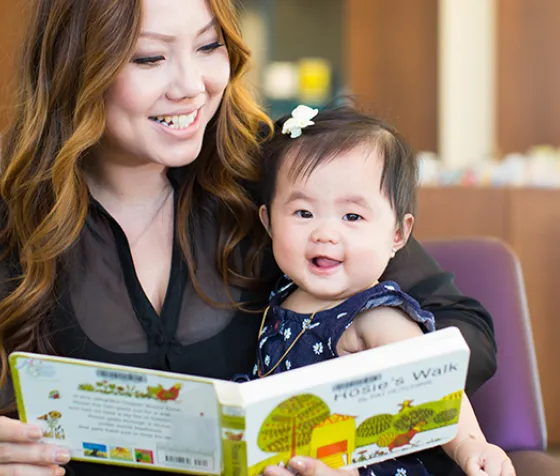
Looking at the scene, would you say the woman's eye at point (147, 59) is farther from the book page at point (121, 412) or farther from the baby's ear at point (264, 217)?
the book page at point (121, 412)

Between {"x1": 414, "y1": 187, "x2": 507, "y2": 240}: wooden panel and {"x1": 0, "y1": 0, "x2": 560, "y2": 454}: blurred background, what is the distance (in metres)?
0.06

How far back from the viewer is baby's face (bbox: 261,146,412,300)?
1315 millimetres

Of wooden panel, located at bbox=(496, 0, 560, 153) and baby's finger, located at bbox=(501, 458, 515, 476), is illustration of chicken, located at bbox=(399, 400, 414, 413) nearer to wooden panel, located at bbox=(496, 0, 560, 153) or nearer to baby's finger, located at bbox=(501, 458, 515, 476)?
baby's finger, located at bbox=(501, 458, 515, 476)

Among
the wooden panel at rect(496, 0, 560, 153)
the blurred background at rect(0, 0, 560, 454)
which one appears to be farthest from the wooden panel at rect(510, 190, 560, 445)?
the wooden panel at rect(496, 0, 560, 153)

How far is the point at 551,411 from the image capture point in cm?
298

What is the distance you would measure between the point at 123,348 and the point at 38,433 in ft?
0.91

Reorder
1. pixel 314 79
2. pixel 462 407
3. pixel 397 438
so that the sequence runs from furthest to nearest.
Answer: pixel 314 79 < pixel 462 407 < pixel 397 438

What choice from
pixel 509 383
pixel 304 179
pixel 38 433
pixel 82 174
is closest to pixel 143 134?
pixel 82 174

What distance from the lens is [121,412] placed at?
113 centimetres

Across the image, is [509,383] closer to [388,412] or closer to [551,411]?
[388,412]

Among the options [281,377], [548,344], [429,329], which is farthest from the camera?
[548,344]

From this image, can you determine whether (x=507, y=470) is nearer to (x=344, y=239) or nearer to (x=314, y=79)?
(x=344, y=239)

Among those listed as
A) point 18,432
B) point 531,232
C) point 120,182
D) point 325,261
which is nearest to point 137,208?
point 120,182

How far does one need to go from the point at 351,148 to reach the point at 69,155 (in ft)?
1.53
